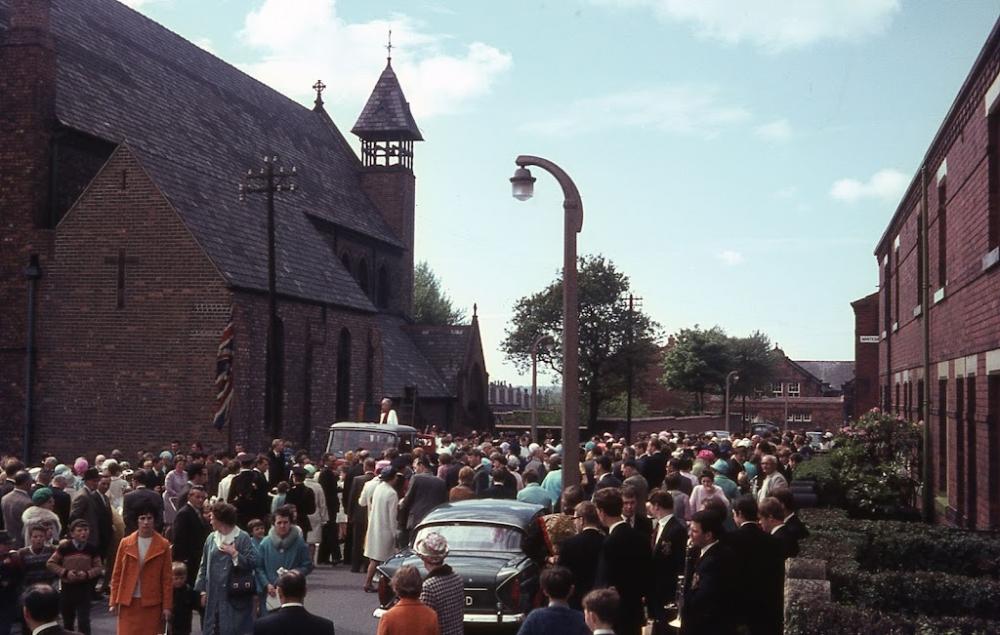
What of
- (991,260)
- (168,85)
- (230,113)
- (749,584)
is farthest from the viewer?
(230,113)

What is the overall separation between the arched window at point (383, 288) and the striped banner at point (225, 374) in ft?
81.3

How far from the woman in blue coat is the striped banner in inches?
780

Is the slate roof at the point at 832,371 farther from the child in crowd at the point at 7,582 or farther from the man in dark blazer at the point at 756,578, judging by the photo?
the child in crowd at the point at 7,582

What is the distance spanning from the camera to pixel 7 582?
9.84m

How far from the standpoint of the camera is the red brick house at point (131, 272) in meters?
29.9

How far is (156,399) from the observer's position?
2991cm

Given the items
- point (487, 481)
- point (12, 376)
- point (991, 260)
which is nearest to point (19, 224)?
point (12, 376)

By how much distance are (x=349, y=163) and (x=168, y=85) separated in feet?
57.1

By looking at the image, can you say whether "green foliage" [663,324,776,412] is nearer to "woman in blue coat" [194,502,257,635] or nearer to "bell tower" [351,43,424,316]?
"bell tower" [351,43,424,316]

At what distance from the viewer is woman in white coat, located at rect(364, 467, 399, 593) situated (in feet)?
51.9

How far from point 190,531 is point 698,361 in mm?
76169

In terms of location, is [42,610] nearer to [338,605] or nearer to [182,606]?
[182,606]

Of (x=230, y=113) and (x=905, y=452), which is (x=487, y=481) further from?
(x=230, y=113)

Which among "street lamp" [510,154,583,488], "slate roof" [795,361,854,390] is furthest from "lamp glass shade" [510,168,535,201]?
"slate roof" [795,361,854,390]
